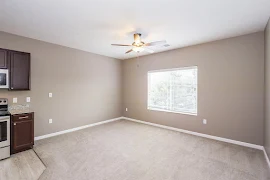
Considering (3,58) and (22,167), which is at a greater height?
(3,58)

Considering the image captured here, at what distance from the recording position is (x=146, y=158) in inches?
110

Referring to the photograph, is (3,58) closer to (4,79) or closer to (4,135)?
(4,79)

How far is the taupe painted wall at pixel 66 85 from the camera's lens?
Result: 369 cm

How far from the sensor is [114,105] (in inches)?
231

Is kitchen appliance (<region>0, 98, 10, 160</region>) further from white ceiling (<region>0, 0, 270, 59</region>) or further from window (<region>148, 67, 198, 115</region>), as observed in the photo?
window (<region>148, 67, 198, 115</region>)

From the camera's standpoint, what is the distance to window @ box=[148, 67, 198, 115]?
14.2 ft

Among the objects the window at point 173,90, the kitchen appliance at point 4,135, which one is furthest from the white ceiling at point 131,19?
the kitchen appliance at point 4,135

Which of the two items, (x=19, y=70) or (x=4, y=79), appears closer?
(x=4, y=79)

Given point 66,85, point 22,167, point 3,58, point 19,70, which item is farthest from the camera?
point 66,85

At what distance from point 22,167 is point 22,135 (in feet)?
2.73

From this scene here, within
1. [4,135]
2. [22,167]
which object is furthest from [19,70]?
[22,167]

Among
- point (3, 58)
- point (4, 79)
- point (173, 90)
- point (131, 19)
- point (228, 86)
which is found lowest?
point (173, 90)

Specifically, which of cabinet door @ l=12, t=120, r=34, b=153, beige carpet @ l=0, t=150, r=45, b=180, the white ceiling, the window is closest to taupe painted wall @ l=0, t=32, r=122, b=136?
the white ceiling

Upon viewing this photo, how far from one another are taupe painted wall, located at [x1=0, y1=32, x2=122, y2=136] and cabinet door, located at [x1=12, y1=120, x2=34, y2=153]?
0.63 meters
